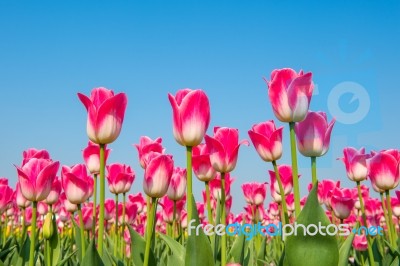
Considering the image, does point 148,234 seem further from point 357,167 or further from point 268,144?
point 357,167

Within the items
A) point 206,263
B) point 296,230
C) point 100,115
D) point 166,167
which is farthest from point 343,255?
point 100,115

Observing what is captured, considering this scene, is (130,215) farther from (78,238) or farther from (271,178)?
(78,238)

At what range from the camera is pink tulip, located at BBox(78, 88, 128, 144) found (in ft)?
6.55

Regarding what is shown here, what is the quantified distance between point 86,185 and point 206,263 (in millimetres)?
1264

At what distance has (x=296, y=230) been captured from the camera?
5.39 feet

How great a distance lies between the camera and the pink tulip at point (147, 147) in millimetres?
2627

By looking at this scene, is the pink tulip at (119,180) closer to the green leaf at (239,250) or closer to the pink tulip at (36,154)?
the pink tulip at (36,154)

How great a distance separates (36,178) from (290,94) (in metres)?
1.31

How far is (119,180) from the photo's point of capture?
3508 millimetres

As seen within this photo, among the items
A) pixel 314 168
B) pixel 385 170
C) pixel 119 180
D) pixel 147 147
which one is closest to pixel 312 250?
pixel 314 168

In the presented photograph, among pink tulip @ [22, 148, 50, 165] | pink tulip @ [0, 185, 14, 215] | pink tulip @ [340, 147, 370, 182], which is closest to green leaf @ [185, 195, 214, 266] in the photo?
pink tulip @ [22, 148, 50, 165]

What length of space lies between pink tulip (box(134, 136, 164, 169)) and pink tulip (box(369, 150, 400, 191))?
1.33m

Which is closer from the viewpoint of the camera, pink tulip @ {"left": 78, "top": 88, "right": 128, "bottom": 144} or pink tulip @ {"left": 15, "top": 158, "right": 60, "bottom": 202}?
pink tulip @ {"left": 78, "top": 88, "right": 128, "bottom": 144}

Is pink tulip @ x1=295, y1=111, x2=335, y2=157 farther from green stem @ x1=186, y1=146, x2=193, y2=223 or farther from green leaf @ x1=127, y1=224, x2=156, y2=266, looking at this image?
green leaf @ x1=127, y1=224, x2=156, y2=266
